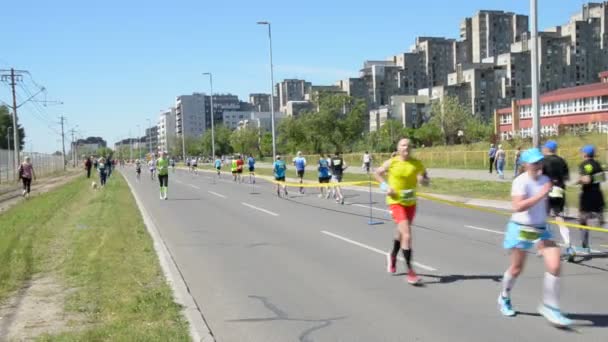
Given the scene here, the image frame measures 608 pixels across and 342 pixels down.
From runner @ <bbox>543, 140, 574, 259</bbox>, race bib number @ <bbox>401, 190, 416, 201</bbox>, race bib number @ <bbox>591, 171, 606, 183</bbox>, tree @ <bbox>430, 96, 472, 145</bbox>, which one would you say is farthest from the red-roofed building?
race bib number @ <bbox>401, 190, 416, 201</bbox>

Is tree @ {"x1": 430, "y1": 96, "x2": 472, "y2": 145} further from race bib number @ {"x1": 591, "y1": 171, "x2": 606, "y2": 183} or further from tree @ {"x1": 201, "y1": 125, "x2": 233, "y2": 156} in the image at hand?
race bib number @ {"x1": 591, "y1": 171, "x2": 606, "y2": 183}

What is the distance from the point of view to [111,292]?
757 cm

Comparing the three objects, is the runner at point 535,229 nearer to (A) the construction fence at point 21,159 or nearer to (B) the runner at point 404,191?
(B) the runner at point 404,191

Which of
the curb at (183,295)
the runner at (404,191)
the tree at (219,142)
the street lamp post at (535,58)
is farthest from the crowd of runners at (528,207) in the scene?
the tree at (219,142)

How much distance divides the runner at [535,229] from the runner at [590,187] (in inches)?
143

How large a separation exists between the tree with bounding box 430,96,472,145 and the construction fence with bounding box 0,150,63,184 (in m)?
57.9

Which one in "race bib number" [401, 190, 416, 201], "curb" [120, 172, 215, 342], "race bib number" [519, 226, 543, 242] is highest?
"race bib number" [401, 190, 416, 201]

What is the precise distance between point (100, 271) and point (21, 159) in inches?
2175

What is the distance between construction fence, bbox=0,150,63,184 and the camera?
4719cm

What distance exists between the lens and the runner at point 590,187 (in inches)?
361

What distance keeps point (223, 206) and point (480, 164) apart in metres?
29.0

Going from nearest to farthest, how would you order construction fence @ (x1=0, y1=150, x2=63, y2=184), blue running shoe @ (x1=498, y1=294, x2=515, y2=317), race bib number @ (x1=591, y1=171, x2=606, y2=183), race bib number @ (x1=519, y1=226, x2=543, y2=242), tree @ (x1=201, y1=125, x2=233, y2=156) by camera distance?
race bib number @ (x1=519, y1=226, x2=543, y2=242), blue running shoe @ (x1=498, y1=294, x2=515, y2=317), race bib number @ (x1=591, y1=171, x2=606, y2=183), construction fence @ (x1=0, y1=150, x2=63, y2=184), tree @ (x1=201, y1=125, x2=233, y2=156)

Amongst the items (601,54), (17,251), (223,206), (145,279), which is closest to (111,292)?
(145,279)

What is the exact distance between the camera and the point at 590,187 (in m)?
9.30
